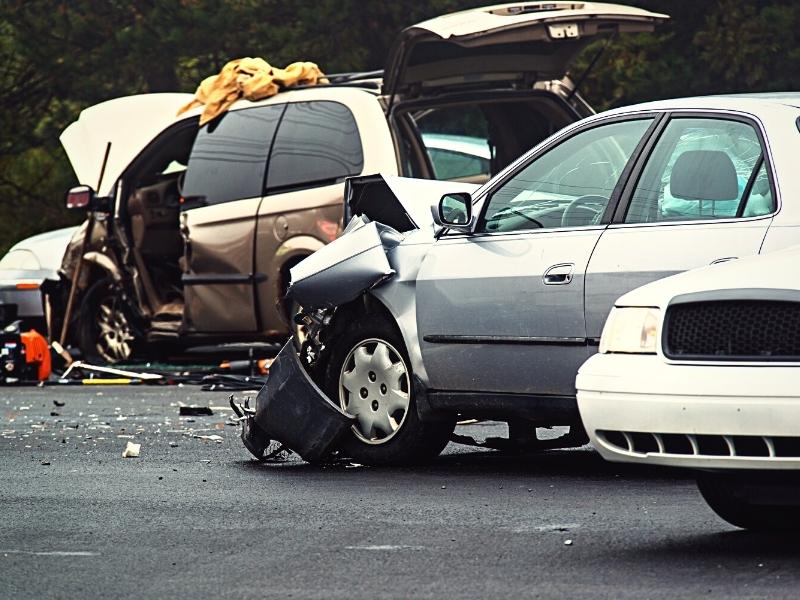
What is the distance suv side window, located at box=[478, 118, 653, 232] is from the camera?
8.44m

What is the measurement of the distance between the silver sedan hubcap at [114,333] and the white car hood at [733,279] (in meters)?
9.63

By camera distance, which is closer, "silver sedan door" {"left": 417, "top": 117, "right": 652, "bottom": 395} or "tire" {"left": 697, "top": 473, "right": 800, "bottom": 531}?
"tire" {"left": 697, "top": 473, "right": 800, "bottom": 531}

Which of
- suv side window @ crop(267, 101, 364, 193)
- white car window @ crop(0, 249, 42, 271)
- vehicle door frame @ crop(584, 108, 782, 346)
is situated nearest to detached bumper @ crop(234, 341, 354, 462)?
vehicle door frame @ crop(584, 108, 782, 346)

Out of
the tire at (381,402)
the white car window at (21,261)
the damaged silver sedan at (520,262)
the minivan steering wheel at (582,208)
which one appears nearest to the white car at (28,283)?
the white car window at (21,261)

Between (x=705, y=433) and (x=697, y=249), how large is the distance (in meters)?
1.68

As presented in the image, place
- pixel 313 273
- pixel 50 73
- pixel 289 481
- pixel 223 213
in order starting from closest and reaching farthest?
pixel 289 481
pixel 313 273
pixel 223 213
pixel 50 73

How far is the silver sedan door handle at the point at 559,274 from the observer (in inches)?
324

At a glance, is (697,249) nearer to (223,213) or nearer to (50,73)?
(223,213)

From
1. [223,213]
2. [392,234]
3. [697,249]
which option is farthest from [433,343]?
[223,213]

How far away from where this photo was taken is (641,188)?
8227mm

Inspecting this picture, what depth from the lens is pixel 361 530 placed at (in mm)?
7223

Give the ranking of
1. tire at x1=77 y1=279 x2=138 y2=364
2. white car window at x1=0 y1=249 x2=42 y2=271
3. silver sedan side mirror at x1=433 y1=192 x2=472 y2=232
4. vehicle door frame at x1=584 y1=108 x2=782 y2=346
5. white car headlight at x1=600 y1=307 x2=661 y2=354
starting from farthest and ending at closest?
white car window at x1=0 y1=249 x2=42 y2=271 < tire at x1=77 y1=279 x2=138 y2=364 < silver sedan side mirror at x1=433 y1=192 x2=472 y2=232 < vehicle door frame at x1=584 y1=108 x2=782 y2=346 < white car headlight at x1=600 y1=307 x2=661 y2=354

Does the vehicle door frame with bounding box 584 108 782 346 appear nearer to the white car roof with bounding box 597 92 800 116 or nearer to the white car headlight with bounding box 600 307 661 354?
the white car roof with bounding box 597 92 800 116

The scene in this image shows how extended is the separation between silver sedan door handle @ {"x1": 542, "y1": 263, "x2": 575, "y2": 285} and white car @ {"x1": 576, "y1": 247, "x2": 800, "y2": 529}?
59.9 inches
